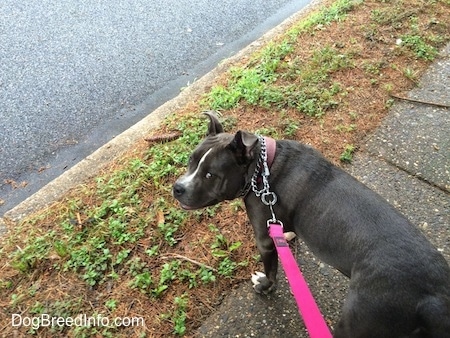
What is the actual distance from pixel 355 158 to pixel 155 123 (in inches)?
95.1

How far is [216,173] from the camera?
321cm

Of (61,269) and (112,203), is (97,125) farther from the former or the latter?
(61,269)

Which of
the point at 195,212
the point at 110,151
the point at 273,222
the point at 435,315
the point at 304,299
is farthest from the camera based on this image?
the point at 110,151

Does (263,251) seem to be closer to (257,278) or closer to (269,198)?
(257,278)

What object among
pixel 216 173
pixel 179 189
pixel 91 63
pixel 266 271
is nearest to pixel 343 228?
pixel 266 271

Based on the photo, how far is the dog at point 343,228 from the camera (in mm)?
2441

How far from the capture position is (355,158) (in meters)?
4.61

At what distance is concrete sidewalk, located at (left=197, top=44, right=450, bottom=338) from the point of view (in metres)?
3.38

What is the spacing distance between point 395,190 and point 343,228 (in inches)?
63.3

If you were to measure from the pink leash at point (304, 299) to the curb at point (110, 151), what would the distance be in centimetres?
278

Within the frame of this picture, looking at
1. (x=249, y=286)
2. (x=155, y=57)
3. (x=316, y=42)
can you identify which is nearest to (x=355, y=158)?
(x=249, y=286)

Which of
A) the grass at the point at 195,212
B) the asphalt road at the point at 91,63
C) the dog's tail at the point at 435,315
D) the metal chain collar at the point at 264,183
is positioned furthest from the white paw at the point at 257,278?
the asphalt road at the point at 91,63

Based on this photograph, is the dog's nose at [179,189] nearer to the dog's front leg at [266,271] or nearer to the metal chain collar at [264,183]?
the metal chain collar at [264,183]

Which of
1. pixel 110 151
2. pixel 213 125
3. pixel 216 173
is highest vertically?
pixel 213 125
